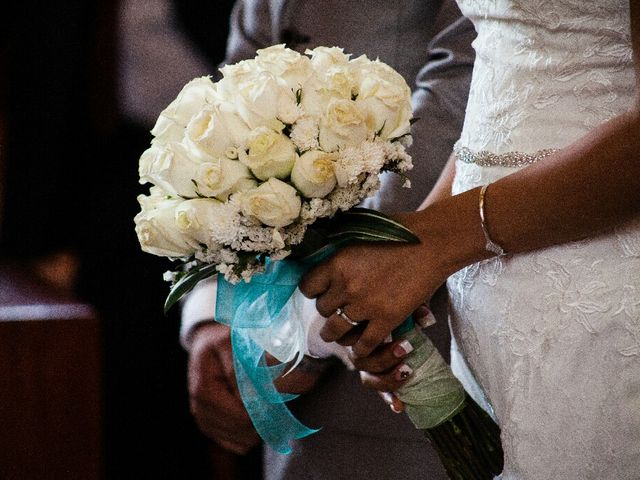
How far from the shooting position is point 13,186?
3.29 m

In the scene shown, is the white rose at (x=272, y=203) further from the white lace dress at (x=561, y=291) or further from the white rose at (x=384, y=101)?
the white lace dress at (x=561, y=291)

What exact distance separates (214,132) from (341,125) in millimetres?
164

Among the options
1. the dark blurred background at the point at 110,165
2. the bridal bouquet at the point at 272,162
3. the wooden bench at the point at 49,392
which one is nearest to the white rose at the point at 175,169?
the bridal bouquet at the point at 272,162

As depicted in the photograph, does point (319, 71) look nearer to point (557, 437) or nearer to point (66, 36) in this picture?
point (557, 437)

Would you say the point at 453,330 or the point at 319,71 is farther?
the point at 453,330

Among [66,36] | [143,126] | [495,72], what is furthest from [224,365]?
[66,36]

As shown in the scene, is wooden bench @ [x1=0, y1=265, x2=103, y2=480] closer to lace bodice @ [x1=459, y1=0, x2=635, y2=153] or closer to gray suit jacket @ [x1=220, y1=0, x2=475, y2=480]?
gray suit jacket @ [x1=220, y1=0, x2=475, y2=480]

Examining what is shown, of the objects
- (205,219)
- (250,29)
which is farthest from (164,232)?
(250,29)

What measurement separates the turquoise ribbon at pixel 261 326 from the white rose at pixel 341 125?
8.9 inches

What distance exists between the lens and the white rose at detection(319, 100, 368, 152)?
112cm

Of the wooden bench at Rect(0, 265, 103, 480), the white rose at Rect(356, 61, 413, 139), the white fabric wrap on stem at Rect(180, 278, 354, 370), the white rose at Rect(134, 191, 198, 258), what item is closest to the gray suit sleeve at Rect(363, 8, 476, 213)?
the white fabric wrap on stem at Rect(180, 278, 354, 370)

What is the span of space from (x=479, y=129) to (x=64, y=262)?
2545 mm

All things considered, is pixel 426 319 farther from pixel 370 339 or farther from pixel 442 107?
pixel 442 107

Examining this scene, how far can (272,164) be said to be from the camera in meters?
1.12
